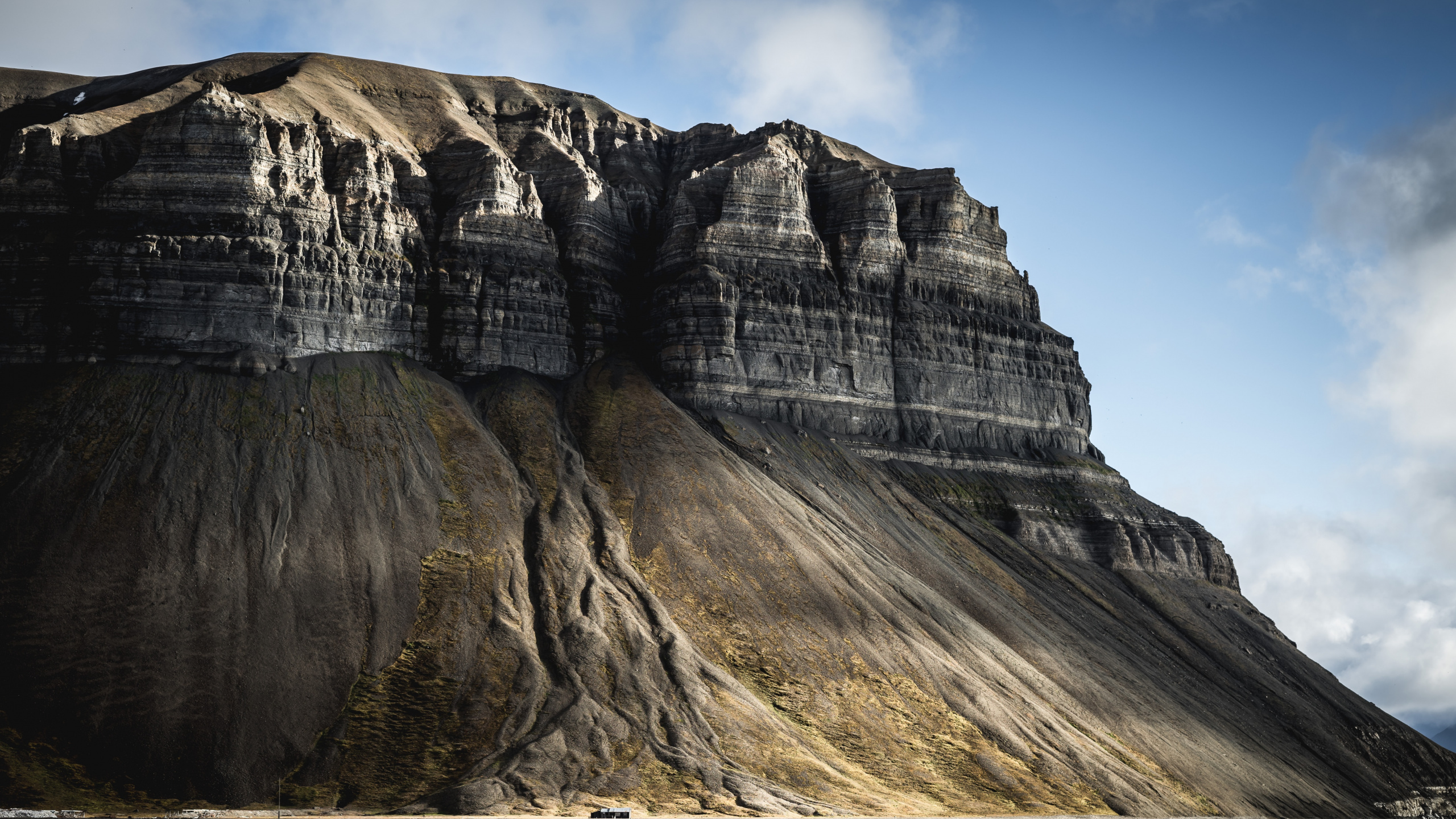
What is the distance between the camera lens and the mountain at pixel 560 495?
58.0m

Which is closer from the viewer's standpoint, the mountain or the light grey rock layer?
the mountain

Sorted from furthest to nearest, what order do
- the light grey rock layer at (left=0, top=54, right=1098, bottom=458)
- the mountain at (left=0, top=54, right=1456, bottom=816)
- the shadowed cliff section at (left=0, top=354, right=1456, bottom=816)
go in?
the light grey rock layer at (left=0, top=54, right=1098, bottom=458), the mountain at (left=0, top=54, right=1456, bottom=816), the shadowed cliff section at (left=0, top=354, right=1456, bottom=816)

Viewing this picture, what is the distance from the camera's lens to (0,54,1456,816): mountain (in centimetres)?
5800

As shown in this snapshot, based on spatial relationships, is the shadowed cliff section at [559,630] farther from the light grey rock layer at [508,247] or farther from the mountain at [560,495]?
the light grey rock layer at [508,247]

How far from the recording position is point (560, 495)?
78438mm

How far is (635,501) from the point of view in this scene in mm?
79375

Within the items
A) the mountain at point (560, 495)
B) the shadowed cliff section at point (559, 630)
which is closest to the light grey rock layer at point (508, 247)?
the mountain at point (560, 495)

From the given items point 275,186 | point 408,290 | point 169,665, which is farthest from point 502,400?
point 169,665

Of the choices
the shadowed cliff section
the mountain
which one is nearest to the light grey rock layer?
the mountain

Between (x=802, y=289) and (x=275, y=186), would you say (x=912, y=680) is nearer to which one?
(x=802, y=289)

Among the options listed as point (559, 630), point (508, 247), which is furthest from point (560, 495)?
point (508, 247)

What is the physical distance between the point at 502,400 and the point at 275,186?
22.6 meters

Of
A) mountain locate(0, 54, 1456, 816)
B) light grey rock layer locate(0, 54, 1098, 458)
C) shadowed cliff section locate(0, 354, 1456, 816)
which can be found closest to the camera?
shadowed cliff section locate(0, 354, 1456, 816)

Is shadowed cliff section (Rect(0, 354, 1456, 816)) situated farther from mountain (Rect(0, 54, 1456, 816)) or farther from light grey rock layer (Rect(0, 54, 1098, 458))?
light grey rock layer (Rect(0, 54, 1098, 458))
